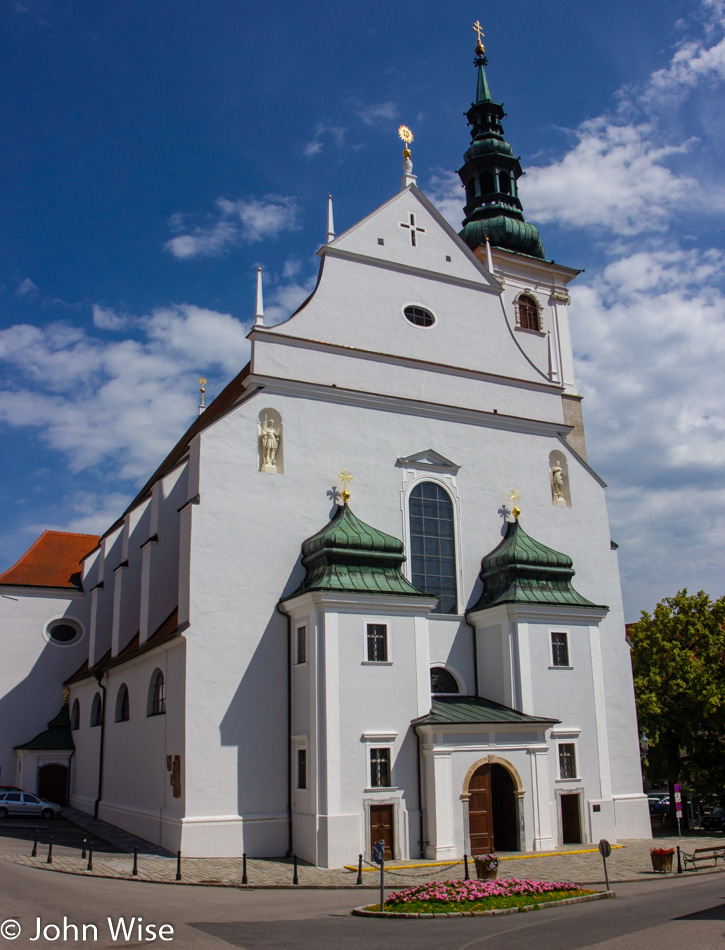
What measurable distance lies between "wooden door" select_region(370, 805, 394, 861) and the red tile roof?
2026 cm

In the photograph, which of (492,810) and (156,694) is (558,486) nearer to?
(492,810)

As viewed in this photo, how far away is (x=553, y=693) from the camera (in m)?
21.6

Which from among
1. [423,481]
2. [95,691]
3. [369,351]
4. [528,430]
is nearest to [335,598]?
[423,481]

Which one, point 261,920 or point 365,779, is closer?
point 261,920

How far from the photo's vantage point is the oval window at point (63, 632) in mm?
33844

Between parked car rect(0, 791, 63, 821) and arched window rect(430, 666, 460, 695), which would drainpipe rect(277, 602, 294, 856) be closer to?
arched window rect(430, 666, 460, 695)

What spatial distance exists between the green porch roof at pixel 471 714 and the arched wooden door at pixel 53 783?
16.3m

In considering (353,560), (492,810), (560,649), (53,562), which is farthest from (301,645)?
(53,562)

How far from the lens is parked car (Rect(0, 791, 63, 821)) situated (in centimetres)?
2670

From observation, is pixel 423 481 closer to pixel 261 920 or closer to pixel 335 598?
pixel 335 598

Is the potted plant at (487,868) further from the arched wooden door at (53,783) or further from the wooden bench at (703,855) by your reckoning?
the arched wooden door at (53,783)

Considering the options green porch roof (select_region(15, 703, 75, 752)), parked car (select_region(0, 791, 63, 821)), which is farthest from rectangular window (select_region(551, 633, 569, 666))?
green porch roof (select_region(15, 703, 75, 752))

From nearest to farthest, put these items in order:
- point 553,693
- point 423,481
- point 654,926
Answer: point 654,926, point 553,693, point 423,481

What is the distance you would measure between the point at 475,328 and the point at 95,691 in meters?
17.1
